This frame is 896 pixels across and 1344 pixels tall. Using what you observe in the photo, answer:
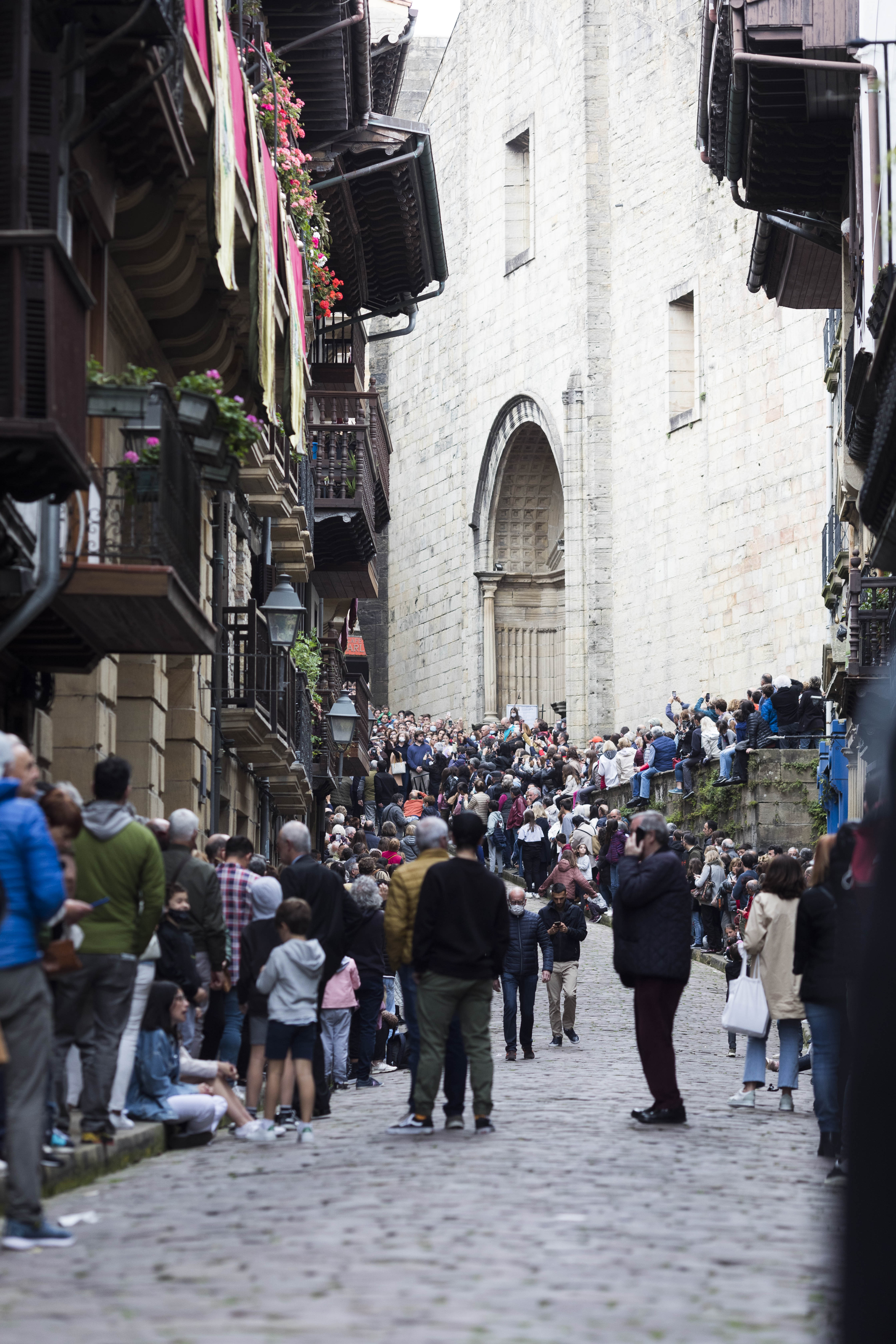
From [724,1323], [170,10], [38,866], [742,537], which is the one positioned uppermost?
[742,537]

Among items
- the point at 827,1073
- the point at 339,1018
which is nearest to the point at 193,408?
the point at 339,1018

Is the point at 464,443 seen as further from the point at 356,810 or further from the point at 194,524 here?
the point at 194,524

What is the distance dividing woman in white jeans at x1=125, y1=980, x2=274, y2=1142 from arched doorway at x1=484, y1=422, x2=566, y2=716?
39205 mm

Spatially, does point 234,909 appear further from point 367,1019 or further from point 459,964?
point 367,1019

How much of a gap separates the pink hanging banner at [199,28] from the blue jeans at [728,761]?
16.7 m

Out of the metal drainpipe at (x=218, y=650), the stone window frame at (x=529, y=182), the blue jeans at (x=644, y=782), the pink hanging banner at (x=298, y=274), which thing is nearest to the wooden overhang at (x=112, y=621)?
the metal drainpipe at (x=218, y=650)

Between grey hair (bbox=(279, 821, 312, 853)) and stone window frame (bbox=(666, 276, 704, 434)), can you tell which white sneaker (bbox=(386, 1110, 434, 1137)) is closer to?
grey hair (bbox=(279, 821, 312, 853))

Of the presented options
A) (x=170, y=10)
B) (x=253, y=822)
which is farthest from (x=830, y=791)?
(x=170, y=10)

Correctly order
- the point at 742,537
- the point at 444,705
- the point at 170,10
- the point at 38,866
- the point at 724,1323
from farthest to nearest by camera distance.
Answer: the point at 444,705
the point at 742,537
the point at 170,10
the point at 38,866
the point at 724,1323

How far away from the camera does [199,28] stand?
41.0 feet

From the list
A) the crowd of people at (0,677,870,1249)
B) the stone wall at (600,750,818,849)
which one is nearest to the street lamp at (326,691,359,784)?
the stone wall at (600,750,818,849)

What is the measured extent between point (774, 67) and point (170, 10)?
34.2 ft

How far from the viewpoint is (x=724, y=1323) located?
16.6 ft

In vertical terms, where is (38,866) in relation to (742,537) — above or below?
below
